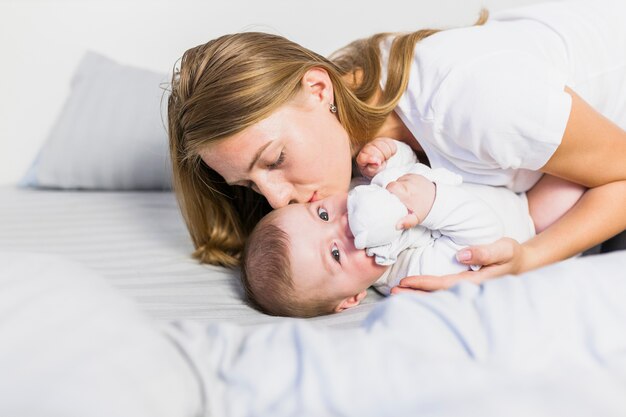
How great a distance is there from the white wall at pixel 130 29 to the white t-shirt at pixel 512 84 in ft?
3.02

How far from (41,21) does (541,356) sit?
2.46 metres

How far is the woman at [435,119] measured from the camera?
4.45 ft

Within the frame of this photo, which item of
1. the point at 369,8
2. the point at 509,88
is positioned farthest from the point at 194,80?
the point at 369,8

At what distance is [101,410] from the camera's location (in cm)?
72

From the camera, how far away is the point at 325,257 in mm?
1289

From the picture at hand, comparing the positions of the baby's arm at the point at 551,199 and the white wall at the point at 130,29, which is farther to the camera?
the white wall at the point at 130,29

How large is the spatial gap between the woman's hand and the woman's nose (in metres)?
0.28

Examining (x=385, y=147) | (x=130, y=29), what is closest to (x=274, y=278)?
(x=385, y=147)

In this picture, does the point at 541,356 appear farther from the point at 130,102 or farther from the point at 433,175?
the point at 130,102

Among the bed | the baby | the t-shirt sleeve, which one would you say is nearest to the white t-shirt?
the t-shirt sleeve

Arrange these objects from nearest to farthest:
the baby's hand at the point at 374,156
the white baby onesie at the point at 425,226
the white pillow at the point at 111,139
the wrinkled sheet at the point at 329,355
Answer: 1. the wrinkled sheet at the point at 329,355
2. the white baby onesie at the point at 425,226
3. the baby's hand at the point at 374,156
4. the white pillow at the point at 111,139

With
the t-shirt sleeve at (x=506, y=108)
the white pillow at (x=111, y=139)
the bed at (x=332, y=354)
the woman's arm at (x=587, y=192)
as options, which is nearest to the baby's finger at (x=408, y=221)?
the woman's arm at (x=587, y=192)

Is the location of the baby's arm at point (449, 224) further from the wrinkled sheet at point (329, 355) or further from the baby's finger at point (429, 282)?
the wrinkled sheet at point (329, 355)

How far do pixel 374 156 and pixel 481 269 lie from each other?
13.7 inches
